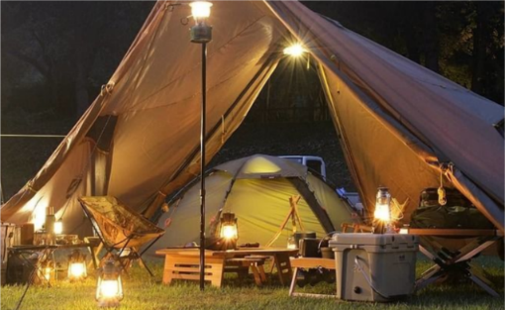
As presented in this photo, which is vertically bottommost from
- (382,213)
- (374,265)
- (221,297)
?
(221,297)

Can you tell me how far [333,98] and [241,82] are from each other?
1.01 meters

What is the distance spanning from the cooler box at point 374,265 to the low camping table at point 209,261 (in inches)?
58.4

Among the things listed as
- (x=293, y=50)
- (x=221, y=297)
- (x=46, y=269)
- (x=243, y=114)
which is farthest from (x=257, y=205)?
(x=221, y=297)

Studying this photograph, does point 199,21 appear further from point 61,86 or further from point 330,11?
point 61,86

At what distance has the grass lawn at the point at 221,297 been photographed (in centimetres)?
593

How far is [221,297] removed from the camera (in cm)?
650

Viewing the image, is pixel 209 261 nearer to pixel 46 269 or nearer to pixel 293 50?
pixel 46 269

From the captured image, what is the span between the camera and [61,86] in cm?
2750

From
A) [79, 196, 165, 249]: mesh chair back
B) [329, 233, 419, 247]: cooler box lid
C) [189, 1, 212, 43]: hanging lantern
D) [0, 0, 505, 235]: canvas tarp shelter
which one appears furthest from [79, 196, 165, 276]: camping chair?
[329, 233, 419, 247]: cooler box lid

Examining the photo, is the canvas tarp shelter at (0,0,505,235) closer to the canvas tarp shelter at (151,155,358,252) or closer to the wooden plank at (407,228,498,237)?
the wooden plank at (407,228,498,237)

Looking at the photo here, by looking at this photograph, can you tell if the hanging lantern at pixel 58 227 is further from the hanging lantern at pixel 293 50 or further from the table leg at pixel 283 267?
the hanging lantern at pixel 293 50

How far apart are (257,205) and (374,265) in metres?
4.12

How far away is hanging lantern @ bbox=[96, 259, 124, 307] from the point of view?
229 inches

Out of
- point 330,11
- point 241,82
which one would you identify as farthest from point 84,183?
point 330,11
